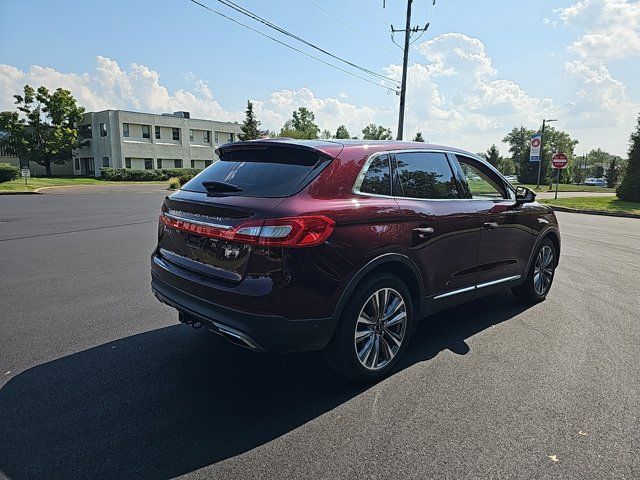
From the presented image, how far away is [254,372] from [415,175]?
2.18 metres

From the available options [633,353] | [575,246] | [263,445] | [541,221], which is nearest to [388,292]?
[263,445]

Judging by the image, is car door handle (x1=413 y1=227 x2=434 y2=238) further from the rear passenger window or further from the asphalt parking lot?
the asphalt parking lot

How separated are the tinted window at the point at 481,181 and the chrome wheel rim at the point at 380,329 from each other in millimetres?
1629

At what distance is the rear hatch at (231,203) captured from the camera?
297 cm

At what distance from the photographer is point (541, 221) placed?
532cm

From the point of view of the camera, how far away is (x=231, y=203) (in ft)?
10.2

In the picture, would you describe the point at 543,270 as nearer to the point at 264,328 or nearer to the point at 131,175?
the point at 264,328

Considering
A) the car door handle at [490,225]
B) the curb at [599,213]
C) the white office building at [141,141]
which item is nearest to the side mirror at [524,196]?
→ the car door handle at [490,225]

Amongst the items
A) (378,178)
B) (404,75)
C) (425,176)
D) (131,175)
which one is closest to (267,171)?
(378,178)

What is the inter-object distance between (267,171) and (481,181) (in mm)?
2533

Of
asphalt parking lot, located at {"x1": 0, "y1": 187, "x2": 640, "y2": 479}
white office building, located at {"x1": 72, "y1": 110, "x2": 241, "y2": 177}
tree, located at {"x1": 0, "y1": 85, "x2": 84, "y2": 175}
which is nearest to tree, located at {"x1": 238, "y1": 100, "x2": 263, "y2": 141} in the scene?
white office building, located at {"x1": 72, "y1": 110, "x2": 241, "y2": 177}

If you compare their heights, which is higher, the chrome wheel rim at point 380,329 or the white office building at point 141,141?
the white office building at point 141,141

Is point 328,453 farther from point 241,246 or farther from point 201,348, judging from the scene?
point 201,348

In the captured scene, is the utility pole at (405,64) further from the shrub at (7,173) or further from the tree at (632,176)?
the shrub at (7,173)
